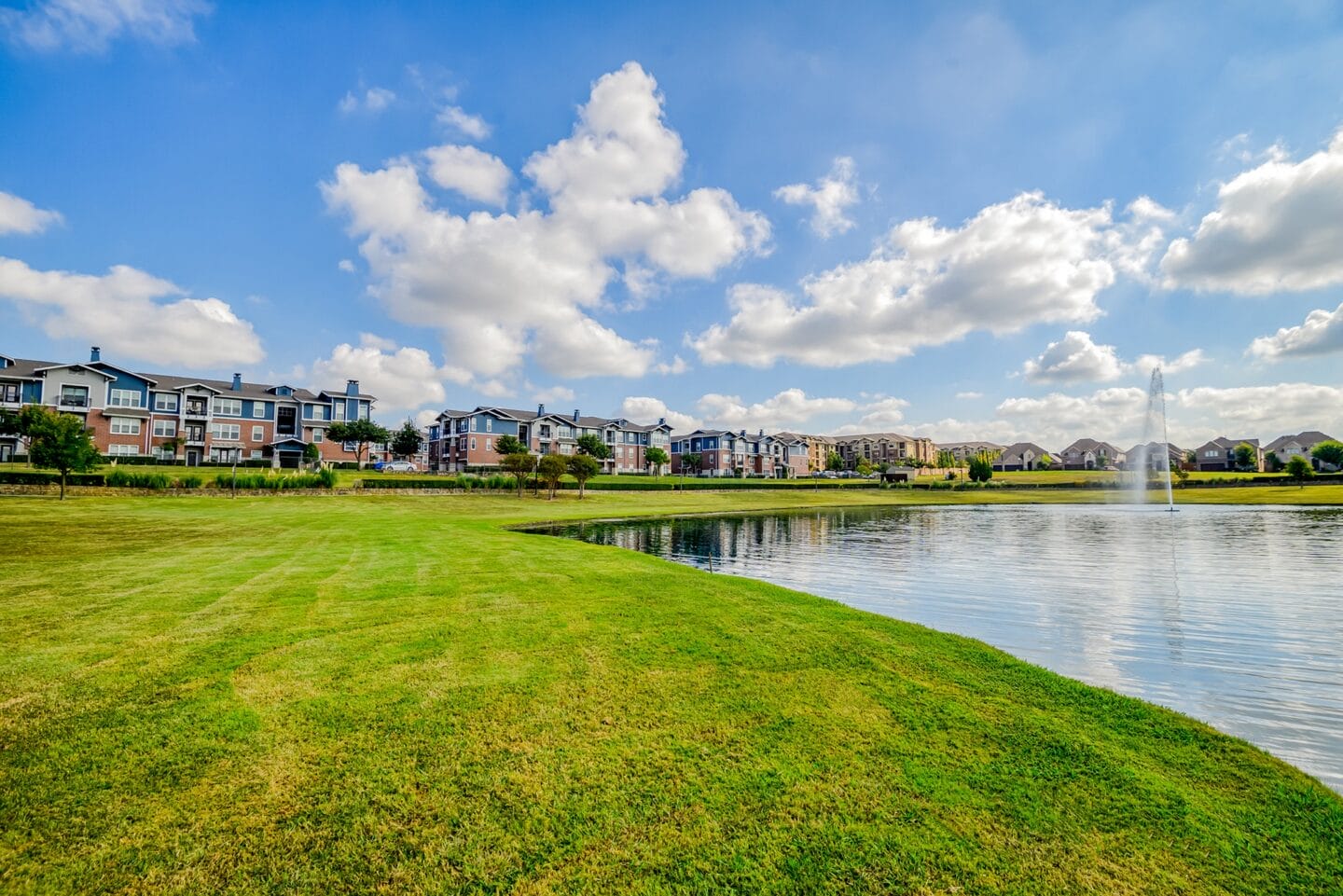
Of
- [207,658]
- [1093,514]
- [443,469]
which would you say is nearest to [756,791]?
[207,658]

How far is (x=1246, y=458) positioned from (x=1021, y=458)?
181 ft

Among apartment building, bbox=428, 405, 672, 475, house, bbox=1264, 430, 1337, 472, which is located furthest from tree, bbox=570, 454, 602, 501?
house, bbox=1264, 430, 1337, 472

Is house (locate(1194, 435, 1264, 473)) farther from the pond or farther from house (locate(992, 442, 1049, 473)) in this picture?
the pond

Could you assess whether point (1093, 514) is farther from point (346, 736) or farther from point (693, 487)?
point (346, 736)

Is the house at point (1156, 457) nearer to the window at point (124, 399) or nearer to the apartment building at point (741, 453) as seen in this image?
the apartment building at point (741, 453)

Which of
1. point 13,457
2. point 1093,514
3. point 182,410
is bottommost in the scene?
point 1093,514

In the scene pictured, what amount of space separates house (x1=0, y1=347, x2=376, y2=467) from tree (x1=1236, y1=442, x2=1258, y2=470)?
15409 centimetres

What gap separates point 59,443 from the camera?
29.9 metres

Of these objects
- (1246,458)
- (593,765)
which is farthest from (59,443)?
(1246,458)

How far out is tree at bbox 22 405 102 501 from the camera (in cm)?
2984

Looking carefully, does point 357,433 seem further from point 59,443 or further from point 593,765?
point 593,765

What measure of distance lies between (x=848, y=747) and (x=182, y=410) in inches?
2951

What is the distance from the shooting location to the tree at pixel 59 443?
2984 cm

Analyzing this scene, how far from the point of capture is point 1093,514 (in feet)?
147
